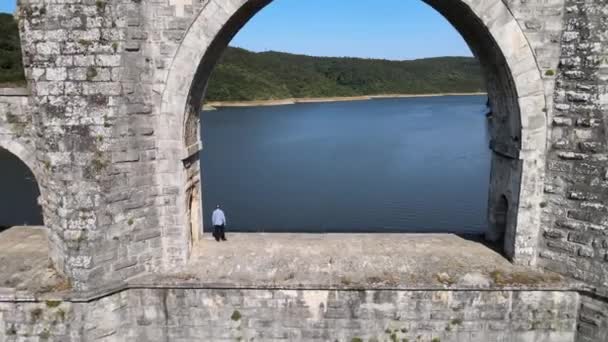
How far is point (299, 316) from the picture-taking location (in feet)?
19.6

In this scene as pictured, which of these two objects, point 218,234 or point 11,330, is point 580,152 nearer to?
point 218,234

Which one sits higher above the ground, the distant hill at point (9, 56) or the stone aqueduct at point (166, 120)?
the distant hill at point (9, 56)

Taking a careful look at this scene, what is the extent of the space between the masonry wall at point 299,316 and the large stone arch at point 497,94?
28.2 inches

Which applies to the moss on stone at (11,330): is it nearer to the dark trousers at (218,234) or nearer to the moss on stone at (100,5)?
the dark trousers at (218,234)

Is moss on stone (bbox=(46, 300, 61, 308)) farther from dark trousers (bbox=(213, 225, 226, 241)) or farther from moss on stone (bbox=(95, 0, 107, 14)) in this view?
moss on stone (bbox=(95, 0, 107, 14))

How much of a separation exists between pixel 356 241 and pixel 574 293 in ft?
10.0

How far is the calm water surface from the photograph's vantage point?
552 inches

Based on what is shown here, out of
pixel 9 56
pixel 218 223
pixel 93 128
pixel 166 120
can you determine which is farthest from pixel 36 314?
pixel 9 56

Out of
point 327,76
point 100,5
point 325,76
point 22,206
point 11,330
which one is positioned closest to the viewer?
point 100,5

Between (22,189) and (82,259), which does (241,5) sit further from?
(22,189)

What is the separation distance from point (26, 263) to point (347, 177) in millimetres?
13625

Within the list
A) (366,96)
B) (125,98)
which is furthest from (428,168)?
(366,96)

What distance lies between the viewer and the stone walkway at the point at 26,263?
5.92 metres

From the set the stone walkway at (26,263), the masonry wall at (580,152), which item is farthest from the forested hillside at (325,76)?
the masonry wall at (580,152)
